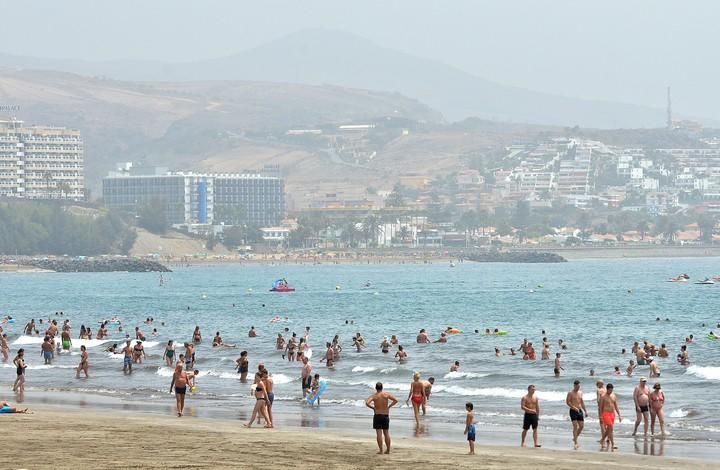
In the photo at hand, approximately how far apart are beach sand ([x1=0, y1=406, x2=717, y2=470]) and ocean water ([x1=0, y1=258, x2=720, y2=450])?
5.24 meters

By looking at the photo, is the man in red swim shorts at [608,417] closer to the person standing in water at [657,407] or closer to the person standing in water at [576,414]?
the person standing in water at [576,414]

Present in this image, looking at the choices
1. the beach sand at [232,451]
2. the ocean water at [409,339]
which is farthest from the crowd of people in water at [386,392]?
the beach sand at [232,451]

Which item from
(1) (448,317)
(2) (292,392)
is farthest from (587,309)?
(2) (292,392)

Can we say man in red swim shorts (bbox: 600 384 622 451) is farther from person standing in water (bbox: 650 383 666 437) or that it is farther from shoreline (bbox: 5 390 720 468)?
person standing in water (bbox: 650 383 666 437)

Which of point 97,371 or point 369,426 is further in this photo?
point 97,371

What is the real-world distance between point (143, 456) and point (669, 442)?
46.1ft

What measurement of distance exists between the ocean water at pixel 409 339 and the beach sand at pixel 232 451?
5.24m

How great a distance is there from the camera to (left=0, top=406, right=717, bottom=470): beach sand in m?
30.1

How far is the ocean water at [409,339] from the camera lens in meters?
48.1

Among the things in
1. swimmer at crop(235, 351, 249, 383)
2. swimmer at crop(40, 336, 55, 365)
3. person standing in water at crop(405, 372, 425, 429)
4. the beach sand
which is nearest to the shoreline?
A: the beach sand

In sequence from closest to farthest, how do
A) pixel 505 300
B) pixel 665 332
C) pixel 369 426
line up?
1. pixel 369 426
2. pixel 665 332
3. pixel 505 300

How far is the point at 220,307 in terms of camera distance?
411 ft

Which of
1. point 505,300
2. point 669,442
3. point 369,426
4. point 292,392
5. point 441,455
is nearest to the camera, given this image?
point 441,455

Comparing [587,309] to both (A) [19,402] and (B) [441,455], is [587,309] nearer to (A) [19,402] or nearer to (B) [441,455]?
(A) [19,402]
